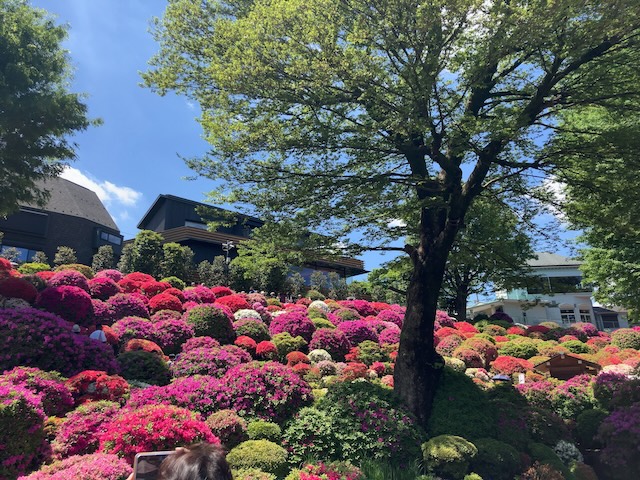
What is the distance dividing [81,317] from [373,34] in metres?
9.83

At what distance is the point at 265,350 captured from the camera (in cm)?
1229

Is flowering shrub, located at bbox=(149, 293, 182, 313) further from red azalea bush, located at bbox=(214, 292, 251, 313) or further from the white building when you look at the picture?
the white building

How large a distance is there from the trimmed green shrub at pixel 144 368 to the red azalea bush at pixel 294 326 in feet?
19.8

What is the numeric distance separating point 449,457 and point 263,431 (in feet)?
A: 9.07

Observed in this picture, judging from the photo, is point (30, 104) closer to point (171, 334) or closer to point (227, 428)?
point (171, 334)

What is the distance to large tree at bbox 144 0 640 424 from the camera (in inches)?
284

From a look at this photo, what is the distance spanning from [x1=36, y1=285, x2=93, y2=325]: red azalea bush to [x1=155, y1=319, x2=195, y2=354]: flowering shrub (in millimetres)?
1881

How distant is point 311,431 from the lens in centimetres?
666

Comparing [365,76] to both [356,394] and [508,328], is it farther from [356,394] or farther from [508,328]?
[508,328]

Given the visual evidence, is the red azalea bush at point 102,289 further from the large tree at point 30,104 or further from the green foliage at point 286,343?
the green foliage at point 286,343

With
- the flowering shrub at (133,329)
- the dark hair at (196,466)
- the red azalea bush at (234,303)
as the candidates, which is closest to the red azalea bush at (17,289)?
the flowering shrub at (133,329)

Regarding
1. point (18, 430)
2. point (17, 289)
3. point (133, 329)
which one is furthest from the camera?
point (133, 329)

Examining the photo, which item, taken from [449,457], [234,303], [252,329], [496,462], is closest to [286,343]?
[252,329]

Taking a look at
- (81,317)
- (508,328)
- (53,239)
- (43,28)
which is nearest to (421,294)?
(81,317)
